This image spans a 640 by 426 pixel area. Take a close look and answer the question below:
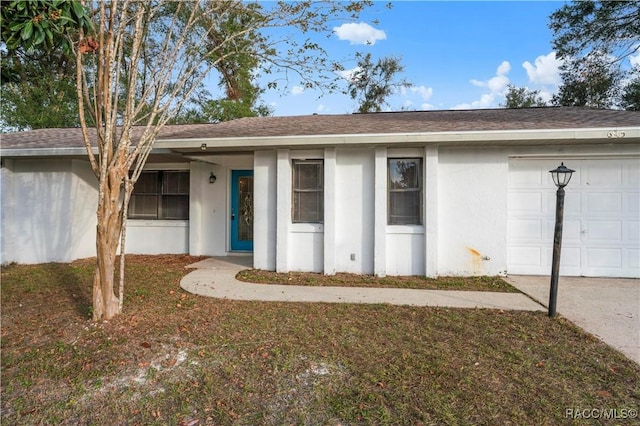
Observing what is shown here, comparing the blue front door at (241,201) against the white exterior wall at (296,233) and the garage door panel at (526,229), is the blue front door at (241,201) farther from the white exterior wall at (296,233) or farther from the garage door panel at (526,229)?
the garage door panel at (526,229)

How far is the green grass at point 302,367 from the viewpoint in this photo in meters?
2.69

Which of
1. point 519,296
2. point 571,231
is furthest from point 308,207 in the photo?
point 571,231

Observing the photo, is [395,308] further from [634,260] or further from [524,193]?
[634,260]

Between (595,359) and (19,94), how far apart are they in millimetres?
22949

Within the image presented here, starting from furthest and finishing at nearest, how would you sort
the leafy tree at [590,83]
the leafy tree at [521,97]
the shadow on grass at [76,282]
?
the leafy tree at [521,97], the leafy tree at [590,83], the shadow on grass at [76,282]

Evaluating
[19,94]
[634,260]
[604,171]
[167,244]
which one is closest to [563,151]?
[604,171]

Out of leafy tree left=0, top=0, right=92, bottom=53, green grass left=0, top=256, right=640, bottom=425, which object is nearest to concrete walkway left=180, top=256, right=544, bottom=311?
green grass left=0, top=256, right=640, bottom=425

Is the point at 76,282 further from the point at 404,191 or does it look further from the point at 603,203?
the point at 603,203

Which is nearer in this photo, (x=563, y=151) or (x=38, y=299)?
(x=38, y=299)

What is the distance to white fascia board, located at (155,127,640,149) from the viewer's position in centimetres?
607

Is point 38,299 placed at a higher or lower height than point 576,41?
lower

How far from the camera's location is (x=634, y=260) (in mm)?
6793

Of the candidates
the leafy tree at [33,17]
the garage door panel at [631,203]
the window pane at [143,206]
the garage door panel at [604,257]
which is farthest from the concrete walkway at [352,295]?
the leafy tree at [33,17]

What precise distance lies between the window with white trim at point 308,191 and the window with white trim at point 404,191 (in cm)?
146
